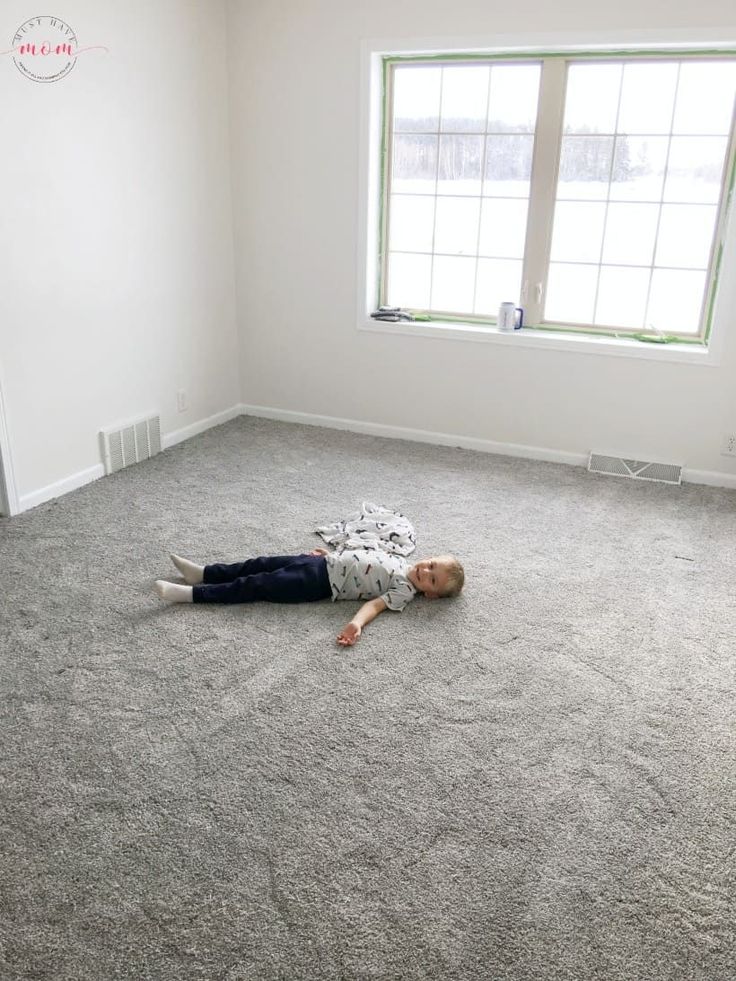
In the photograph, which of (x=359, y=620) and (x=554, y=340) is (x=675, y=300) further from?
(x=359, y=620)

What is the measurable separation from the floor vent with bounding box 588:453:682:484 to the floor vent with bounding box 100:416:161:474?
239cm

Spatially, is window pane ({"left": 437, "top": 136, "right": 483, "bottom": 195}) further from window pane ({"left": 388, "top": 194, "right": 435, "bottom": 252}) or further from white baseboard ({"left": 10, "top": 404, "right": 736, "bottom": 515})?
white baseboard ({"left": 10, "top": 404, "right": 736, "bottom": 515})

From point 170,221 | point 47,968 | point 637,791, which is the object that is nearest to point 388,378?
point 170,221

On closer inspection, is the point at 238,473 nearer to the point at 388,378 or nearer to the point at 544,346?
the point at 388,378

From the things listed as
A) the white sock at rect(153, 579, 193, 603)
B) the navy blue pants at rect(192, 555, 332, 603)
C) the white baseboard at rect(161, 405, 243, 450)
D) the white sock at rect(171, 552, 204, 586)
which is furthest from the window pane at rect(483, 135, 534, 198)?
the white sock at rect(153, 579, 193, 603)

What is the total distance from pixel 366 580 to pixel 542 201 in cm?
244

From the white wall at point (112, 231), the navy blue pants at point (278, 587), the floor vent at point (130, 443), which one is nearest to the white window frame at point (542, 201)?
the white wall at point (112, 231)

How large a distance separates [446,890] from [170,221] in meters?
3.70

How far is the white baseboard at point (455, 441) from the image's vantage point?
4.21m

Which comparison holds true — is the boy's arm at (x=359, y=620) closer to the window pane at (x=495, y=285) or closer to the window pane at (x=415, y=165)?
the window pane at (x=495, y=285)

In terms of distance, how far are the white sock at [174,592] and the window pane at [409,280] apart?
8.31 ft

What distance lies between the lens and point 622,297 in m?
4.29

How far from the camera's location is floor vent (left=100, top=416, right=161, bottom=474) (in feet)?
13.6

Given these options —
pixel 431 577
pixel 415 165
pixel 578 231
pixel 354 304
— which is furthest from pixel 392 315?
pixel 431 577
